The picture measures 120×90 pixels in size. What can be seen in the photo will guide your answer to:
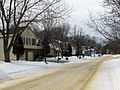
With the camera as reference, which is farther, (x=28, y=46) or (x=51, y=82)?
(x=28, y=46)

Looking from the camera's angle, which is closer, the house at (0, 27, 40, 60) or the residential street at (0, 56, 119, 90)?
the residential street at (0, 56, 119, 90)

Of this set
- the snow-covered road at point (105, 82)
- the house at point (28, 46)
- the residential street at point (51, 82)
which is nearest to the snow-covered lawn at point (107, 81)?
the snow-covered road at point (105, 82)

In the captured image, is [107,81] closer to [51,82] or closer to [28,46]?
[51,82]

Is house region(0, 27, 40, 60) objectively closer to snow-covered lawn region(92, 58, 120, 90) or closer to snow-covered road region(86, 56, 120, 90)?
snow-covered lawn region(92, 58, 120, 90)

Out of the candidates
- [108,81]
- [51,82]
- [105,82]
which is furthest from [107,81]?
[51,82]

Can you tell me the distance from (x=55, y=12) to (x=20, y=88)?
13989 millimetres

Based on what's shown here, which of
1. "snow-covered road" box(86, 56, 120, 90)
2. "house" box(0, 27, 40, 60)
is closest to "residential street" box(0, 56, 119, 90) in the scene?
"snow-covered road" box(86, 56, 120, 90)

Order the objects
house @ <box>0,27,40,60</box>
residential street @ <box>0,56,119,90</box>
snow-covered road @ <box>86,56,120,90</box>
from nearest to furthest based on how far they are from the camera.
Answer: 1. snow-covered road @ <box>86,56,120,90</box>
2. residential street @ <box>0,56,119,90</box>
3. house @ <box>0,27,40,60</box>

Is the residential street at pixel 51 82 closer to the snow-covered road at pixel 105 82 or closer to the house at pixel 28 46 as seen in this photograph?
the snow-covered road at pixel 105 82

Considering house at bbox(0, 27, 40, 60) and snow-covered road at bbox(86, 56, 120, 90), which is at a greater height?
house at bbox(0, 27, 40, 60)

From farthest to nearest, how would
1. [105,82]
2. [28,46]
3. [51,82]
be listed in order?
[28,46], [51,82], [105,82]

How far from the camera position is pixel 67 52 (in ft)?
221

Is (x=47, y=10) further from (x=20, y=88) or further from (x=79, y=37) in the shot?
(x=79, y=37)

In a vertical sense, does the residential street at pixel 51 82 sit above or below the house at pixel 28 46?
below
